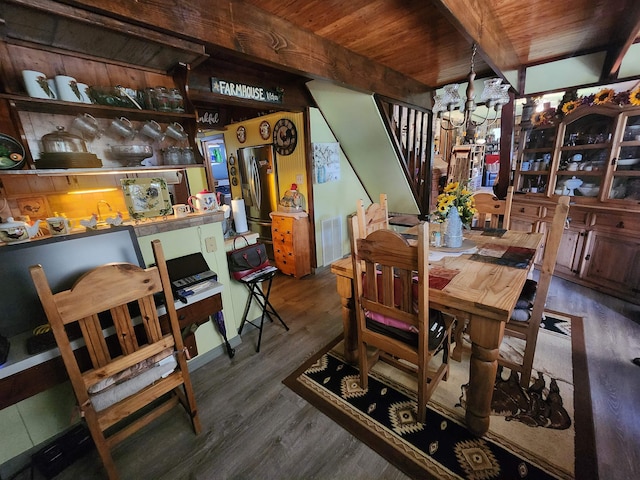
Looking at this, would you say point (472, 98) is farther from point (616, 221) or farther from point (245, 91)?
point (616, 221)

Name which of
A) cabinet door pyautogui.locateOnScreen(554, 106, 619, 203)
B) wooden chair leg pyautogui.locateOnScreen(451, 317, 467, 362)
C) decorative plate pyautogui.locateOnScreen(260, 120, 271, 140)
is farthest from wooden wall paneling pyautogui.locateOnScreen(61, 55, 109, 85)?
cabinet door pyautogui.locateOnScreen(554, 106, 619, 203)

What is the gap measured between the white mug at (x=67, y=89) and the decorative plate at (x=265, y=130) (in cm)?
250

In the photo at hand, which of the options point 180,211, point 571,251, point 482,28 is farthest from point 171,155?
point 571,251

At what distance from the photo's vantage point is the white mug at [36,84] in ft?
4.09

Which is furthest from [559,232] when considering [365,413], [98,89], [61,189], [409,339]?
[61,189]

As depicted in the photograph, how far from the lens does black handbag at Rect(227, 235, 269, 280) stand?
218cm

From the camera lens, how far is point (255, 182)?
158 inches

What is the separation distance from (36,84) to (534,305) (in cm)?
291

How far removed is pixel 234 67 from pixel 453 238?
2.37 metres

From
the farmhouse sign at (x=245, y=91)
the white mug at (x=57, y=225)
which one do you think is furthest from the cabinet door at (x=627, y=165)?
the white mug at (x=57, y=225)

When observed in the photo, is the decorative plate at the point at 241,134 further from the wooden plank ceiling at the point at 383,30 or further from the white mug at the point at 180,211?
the white mug at the point at 180,211

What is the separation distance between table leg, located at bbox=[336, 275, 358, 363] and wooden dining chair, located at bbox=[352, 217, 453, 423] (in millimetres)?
185

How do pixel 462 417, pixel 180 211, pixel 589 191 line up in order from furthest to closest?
pixel 589 191 → pixel 180 211 → pixel 462 417

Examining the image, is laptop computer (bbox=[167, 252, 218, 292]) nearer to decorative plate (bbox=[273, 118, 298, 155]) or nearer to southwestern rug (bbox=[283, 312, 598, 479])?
southwestern rug (bbox=[283, 312, 598, 479])
